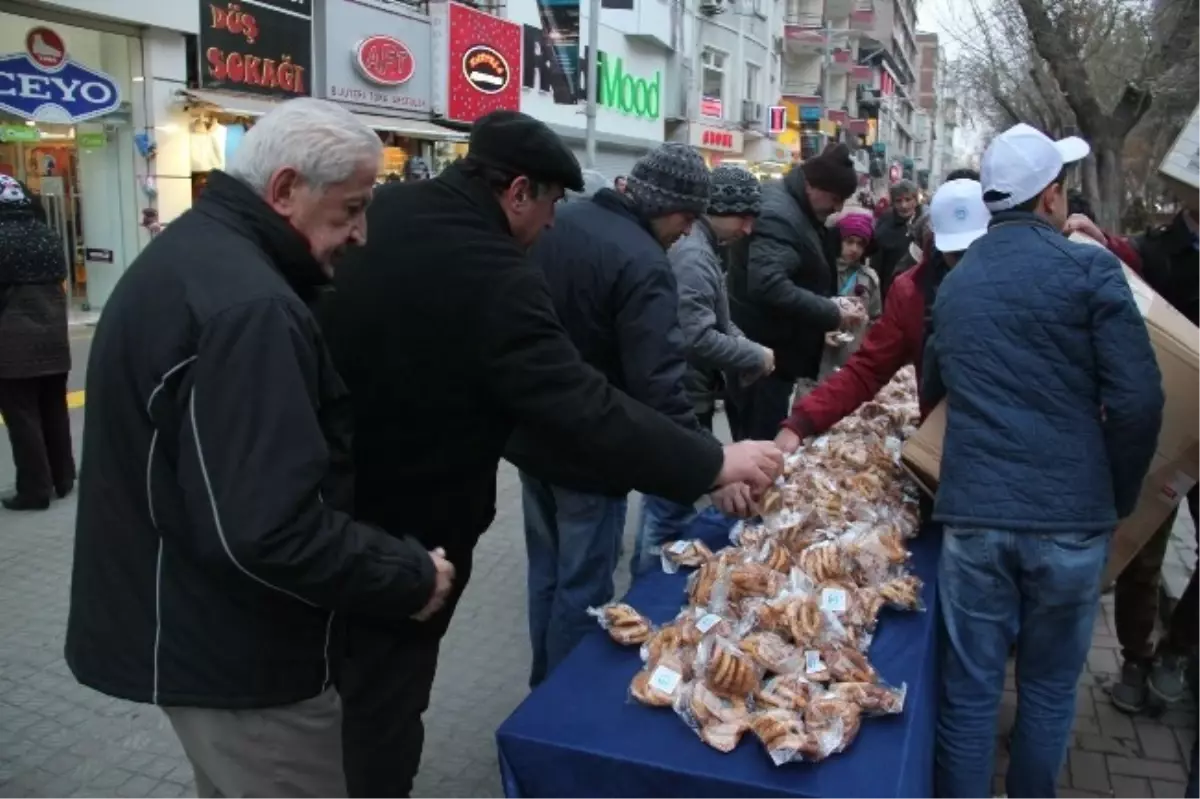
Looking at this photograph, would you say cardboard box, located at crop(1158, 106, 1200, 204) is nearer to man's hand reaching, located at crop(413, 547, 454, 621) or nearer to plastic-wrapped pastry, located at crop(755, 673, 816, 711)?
plastic-wrapped pastry, located at crop(755, 673, 816, 711)

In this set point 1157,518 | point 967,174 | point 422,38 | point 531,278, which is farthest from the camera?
point 422,38

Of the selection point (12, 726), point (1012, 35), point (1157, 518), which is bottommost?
point (12, 726)

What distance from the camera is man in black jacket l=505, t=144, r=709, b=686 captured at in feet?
10.5

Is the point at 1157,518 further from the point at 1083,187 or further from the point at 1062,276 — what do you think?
the point at 1083,187

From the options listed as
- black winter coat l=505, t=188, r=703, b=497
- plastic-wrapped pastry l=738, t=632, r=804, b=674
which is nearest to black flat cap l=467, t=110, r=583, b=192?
black winter coat l=505, t=188, r=703, b=497

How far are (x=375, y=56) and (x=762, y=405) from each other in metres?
13.3

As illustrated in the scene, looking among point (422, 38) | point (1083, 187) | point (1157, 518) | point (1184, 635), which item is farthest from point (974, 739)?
point (422, 38)

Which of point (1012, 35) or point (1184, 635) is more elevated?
point (1012, 35)

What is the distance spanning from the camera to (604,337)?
3.29 meters

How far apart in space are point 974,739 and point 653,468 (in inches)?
49.3

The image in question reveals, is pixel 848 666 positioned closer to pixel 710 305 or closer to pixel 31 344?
pixel 710 305

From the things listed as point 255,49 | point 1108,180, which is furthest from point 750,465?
point 255,49

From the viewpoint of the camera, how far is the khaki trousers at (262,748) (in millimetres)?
1925

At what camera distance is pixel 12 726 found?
366cm
